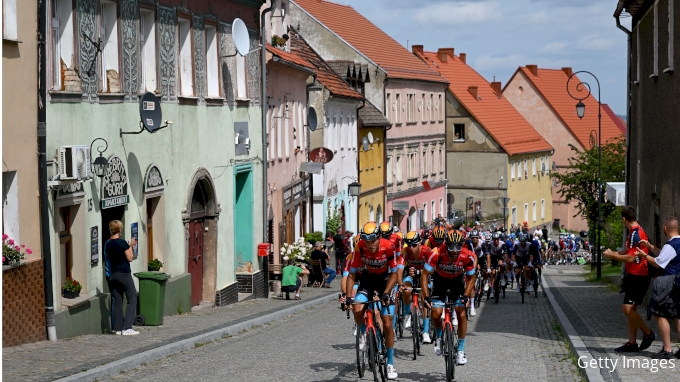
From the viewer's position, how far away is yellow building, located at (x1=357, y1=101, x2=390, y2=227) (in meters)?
55.4

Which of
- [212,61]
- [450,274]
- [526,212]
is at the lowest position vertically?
[526,212]

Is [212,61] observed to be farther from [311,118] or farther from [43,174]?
[311,118]

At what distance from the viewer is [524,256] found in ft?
95.0

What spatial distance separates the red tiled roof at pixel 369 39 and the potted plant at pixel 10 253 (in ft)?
148

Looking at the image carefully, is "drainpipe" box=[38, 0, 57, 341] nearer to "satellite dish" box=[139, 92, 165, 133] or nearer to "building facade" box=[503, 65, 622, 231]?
"satellite dish" box=[139, 92, 165, 133]

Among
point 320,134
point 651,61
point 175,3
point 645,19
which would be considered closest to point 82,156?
point 175,3

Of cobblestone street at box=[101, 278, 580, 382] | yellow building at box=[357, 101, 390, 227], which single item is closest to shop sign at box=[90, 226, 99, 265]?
cobblestone street at box=[101, 278, 580, 382]

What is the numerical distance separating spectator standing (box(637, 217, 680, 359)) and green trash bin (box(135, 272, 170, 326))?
27.6ft

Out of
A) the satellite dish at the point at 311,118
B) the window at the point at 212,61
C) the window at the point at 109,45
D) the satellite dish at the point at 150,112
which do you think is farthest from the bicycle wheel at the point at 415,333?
the satellite dish at the point at 311,118

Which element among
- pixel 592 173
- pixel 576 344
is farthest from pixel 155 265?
pixel 592 173

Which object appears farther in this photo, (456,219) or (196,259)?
(456,219)

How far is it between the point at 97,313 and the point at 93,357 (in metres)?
3.76

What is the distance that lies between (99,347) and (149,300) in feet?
12.0

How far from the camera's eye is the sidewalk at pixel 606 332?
41.5 feet
